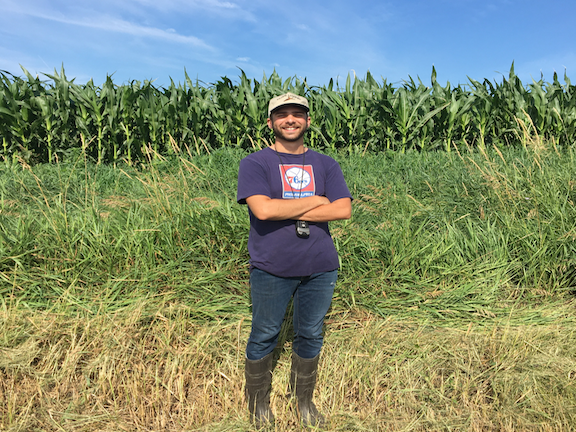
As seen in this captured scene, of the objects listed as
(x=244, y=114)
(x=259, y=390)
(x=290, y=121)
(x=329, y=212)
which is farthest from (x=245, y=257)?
(x=244, y=114)

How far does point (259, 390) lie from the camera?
255 centimetres

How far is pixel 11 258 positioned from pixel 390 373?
134 inches

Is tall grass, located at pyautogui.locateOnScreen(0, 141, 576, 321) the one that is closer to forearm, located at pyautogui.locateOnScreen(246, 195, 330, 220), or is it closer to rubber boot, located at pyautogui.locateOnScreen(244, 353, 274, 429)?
rubber boot, located at pyautogui.locateOnScreen(244, 353, 274, 429)

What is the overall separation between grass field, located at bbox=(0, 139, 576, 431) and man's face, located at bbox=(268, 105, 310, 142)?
5.11 ft

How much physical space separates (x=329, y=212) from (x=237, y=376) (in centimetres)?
147

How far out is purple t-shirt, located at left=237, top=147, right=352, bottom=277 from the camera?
2199 mm

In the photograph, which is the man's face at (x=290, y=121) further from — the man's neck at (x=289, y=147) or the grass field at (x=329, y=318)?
the grass field at (x=329, y=318)

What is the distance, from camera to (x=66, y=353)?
2996 millimetres

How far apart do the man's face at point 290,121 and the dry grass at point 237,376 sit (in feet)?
5.39

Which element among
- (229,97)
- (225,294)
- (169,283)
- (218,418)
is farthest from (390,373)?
(229,97)

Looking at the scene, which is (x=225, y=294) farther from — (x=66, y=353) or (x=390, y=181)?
(x=390, y=181)

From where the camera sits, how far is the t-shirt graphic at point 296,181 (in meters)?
2.30

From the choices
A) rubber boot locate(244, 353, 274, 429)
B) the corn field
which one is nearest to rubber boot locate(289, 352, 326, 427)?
rubber boot locate(244, 353, 274, 429)

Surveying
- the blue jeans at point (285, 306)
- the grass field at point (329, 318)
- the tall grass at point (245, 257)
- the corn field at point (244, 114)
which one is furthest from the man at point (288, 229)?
the corn field at point (244, 114)
